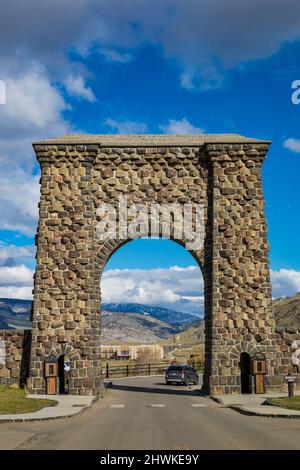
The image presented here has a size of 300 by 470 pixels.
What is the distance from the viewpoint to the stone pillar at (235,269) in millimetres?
26516

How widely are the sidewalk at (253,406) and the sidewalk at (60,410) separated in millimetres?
4841

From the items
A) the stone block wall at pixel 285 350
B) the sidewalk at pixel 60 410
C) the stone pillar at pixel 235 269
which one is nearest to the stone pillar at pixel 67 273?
the sidewalk at pixel 60 410

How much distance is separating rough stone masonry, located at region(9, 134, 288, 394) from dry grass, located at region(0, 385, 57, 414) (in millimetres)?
2442

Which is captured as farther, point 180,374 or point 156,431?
point 180,374

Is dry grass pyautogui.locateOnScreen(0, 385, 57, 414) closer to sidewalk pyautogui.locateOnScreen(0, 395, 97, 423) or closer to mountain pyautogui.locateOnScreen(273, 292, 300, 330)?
sidewalk pyautogui.locateOnScreen(0, 395, 97, 423)

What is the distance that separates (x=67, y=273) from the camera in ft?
88.2

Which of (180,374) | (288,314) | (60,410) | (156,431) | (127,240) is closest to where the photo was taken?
(156,431)

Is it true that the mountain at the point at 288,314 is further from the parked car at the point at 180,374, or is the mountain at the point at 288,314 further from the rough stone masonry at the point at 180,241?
the rough stone masonry at the point at 180,241

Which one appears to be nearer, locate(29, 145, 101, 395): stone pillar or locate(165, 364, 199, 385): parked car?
locate(29, 145, 101, 395): stone pillar

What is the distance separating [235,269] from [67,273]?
7110 millimetres

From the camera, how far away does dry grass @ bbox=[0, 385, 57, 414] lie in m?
18.9

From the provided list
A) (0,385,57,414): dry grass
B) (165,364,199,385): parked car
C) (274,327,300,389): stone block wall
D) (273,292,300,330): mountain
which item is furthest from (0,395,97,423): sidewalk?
(273,292,300,330): mountain

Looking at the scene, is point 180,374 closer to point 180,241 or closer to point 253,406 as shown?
point 180,241

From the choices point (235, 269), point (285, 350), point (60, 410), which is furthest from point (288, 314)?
point (60, 410)
